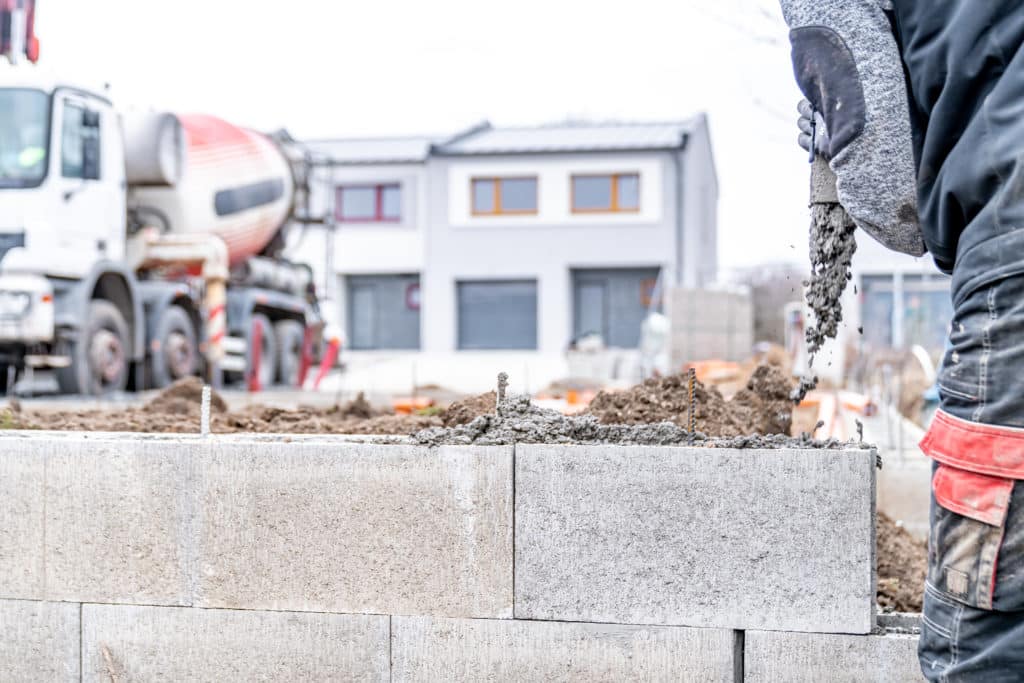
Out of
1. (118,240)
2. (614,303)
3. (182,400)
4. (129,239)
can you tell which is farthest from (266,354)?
(614,303)

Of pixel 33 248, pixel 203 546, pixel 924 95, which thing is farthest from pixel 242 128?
pixel 924 95

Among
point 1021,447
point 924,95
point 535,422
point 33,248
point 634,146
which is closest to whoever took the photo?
point 1021,447

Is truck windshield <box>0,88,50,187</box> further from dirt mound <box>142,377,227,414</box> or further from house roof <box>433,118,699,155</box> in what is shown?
house roof <box>433,118,699,155</box>

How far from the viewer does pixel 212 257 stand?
47.3ft

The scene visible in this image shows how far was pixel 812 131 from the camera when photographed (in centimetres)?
222

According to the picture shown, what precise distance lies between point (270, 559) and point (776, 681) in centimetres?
137

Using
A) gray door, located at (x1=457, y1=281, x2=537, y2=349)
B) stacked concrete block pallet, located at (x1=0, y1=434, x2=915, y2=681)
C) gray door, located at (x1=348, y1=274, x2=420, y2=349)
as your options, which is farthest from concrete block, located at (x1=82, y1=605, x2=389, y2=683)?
gray door, located at (x1=348, y1=274, x2=420, y2=349)

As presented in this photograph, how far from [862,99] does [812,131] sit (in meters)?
0.32

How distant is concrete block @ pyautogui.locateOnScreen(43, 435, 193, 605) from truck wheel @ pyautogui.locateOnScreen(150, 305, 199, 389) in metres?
10.6

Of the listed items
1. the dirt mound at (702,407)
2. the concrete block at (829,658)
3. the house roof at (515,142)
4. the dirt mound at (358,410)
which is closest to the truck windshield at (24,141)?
the dirt mound at (358,410)

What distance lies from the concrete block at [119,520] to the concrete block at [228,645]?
0.06 metres

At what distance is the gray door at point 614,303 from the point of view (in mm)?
30281

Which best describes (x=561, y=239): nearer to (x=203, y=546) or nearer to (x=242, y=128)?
(x=242, y=128)

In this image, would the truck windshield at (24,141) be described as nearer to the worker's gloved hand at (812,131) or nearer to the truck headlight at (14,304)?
the truck headlight at (14,304)
